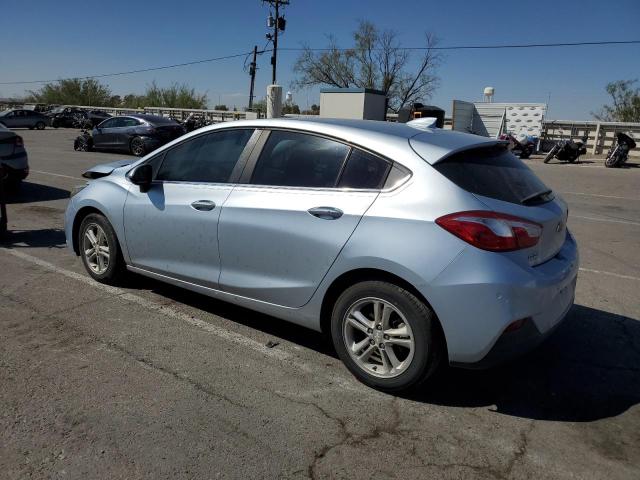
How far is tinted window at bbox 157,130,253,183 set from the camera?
13.5ft

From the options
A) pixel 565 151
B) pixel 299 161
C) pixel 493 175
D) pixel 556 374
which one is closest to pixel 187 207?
pixel 299 161

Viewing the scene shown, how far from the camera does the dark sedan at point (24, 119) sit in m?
40.2

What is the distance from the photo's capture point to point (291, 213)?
11.7 feet

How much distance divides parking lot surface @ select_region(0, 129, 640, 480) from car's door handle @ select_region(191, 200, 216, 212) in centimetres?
94

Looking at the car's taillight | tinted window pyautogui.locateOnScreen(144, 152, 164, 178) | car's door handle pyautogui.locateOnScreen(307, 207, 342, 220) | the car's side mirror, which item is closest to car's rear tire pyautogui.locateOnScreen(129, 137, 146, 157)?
tinted window pyautogui.locateOnScreen(144, 152, 164, 178)

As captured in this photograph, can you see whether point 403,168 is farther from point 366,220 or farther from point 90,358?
point 90,358

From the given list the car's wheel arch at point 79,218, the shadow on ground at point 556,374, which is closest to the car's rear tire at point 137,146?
the car's wheel arch at point 79,218

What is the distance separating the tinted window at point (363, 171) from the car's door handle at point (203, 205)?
1090 mm

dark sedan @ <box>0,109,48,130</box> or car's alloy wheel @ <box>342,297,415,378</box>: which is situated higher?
dark sedan @ <box>0,109,48,130</box>

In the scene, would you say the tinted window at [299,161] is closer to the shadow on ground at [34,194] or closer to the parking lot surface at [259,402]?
the parking lot surface at [259,402]

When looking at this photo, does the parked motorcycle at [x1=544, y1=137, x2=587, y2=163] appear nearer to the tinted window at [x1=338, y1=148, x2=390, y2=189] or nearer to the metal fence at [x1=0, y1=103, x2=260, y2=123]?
the metal fence at [x1=0, y1=103, x2=260, y2=123]

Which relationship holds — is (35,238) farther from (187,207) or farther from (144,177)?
(187,207)

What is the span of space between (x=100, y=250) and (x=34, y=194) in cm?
630

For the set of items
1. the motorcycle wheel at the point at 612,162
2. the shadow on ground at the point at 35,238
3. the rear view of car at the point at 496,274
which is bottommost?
the shadow on ground at the point at 35,238
